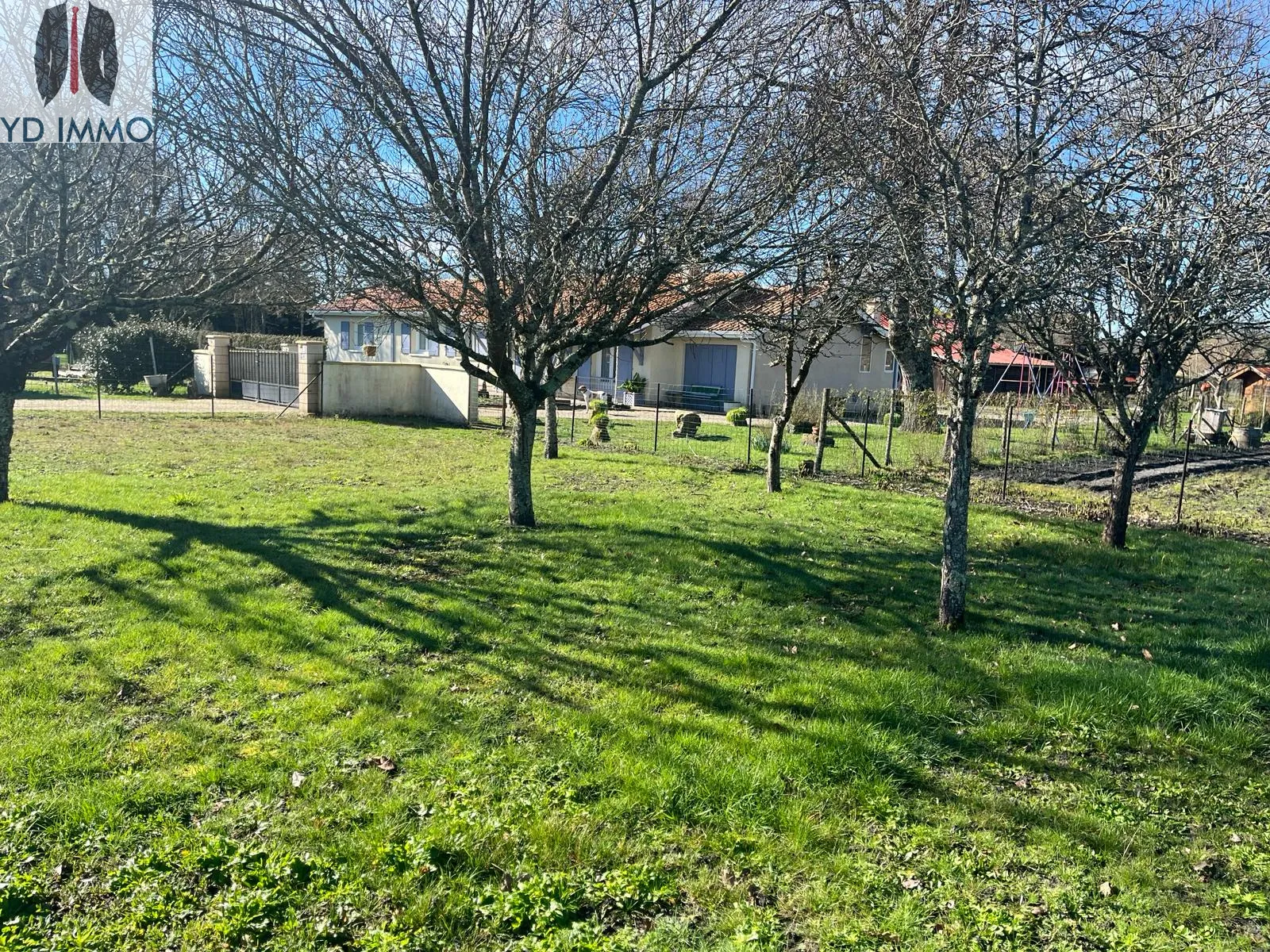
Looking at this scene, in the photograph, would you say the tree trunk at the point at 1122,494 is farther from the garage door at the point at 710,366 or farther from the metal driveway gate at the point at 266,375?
the garage door at the point at 710,366

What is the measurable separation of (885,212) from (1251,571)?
5519 mm

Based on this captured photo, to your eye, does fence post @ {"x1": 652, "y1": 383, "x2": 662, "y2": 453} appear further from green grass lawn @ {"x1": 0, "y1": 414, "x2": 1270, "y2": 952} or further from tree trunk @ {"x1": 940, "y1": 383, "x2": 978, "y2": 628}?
tree trunk @ {"x1": 940, "y1": 383, "x2": 978, "y2": 628}

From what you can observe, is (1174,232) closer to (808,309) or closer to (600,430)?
(808,309)

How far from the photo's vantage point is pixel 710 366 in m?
31.0

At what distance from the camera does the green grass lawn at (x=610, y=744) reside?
2.96 meters

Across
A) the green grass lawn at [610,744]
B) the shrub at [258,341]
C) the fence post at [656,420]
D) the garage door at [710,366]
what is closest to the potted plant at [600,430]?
the fence post at [656,420]

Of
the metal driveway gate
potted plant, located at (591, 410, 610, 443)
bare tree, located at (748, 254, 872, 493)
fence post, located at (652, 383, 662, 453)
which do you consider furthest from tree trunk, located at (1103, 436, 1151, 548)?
the metal driveway gate

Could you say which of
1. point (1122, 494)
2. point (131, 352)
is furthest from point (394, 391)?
point (1122, 494)

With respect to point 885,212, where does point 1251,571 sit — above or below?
below

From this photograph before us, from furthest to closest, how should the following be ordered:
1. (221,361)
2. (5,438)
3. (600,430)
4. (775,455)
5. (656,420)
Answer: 1. (221,361)
2. (600,430)
3. (656,420)
4. (775,455)
5. (5,438)

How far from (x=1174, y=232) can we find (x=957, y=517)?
3.01m

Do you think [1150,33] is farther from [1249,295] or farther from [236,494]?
[236,494]

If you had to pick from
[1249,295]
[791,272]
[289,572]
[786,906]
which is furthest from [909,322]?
[289,572]

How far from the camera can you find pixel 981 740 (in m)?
4.37
